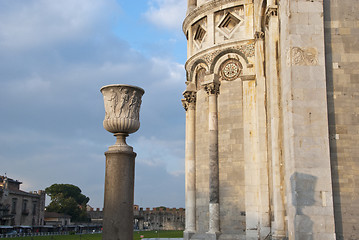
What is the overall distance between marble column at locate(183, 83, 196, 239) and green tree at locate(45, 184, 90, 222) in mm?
73404

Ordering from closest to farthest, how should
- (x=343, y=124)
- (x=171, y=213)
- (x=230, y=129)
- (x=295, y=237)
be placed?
(x=295, y=237), (x=343, y=124), (x=230, y=129), (x=171, y=213)

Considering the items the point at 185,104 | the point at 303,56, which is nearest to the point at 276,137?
the point at 303,56

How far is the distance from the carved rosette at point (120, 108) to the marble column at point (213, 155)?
1156 centimetres

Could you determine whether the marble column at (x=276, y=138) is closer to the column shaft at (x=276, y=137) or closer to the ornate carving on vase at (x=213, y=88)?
the column shaft at (x=276, y=137)

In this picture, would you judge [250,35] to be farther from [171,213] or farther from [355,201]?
[171,213]

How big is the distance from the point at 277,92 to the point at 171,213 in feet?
242

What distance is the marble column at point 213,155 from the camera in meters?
20.3

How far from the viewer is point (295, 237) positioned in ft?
37.7

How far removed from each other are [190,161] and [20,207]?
57.5 m

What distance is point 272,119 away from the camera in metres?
15.1

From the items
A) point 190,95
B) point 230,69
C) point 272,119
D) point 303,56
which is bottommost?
point 272,119

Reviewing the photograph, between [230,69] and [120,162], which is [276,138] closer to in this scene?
[120,162]

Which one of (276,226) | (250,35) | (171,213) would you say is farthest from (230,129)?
(171,213)

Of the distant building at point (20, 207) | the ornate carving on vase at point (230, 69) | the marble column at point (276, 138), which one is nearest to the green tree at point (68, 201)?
the distant building at point (20, 207)
